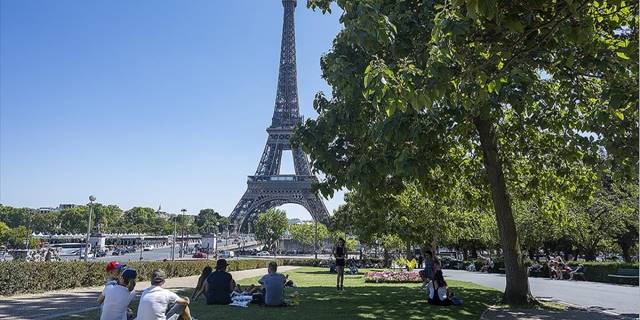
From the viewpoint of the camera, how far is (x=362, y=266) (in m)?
51.4

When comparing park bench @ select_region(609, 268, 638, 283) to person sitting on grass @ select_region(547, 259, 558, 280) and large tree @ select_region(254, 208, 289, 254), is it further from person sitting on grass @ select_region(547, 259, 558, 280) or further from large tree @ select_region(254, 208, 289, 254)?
large tree @ select_region(254, 208, 289, 254)

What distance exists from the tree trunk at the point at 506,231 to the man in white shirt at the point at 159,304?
1002 cm

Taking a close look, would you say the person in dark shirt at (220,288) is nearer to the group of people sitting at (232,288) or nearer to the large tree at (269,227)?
the group of people sitting at (232,288)

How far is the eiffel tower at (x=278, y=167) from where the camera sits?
3487 inches

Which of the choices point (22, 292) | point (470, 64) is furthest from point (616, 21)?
point (22, 292)

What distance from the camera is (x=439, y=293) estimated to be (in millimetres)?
13609

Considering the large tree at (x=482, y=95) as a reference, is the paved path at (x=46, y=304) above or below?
below

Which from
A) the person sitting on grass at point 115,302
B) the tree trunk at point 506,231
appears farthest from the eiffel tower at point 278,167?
the person sitting on grass at point 115,302

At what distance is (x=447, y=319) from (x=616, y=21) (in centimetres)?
736

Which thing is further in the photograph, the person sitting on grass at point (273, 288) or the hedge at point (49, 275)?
the hedge at point (49, 275)

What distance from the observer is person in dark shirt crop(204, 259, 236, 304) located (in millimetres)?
12602

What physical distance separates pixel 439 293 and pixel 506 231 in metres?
2.65

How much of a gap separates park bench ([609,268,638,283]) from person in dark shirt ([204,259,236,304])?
21076mm

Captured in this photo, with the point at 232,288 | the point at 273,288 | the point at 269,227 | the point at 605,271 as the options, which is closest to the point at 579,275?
the point at 605,271
